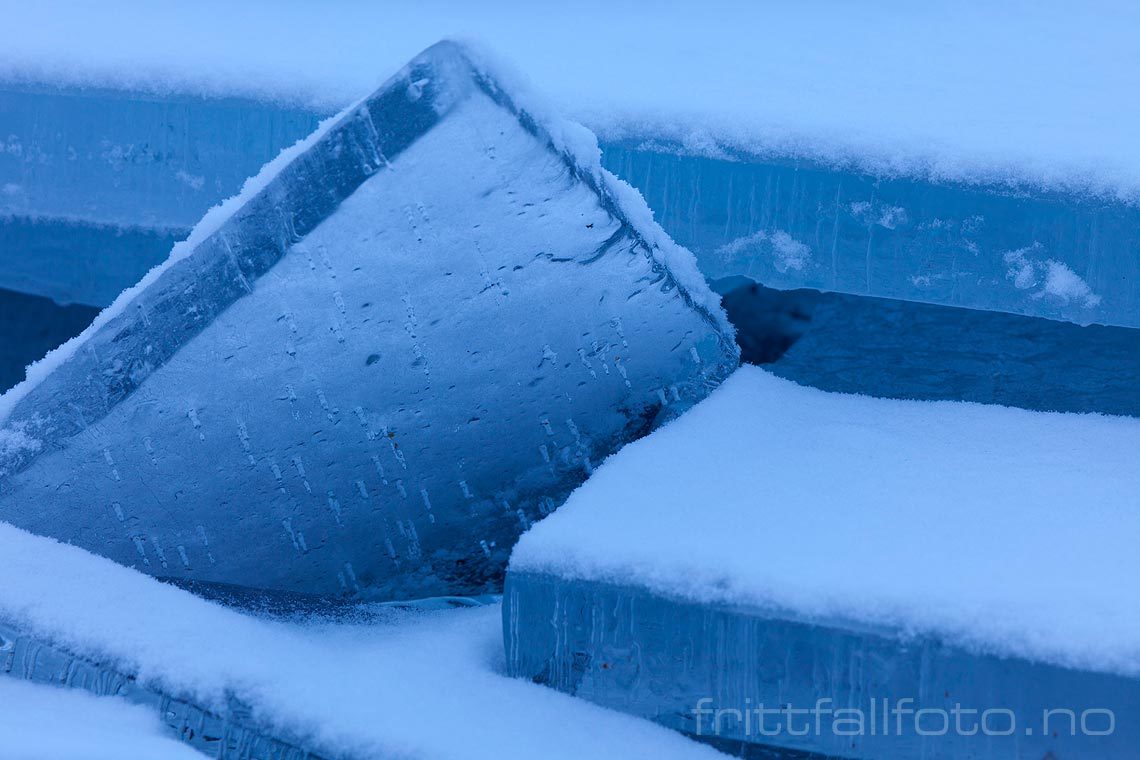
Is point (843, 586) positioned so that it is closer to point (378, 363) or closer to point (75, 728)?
point (378, 363)

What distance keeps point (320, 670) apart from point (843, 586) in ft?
2.05

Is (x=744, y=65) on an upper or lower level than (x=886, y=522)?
upper

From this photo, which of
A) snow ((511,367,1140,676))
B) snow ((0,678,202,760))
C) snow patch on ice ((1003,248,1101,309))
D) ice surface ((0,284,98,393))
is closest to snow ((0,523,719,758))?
snow ((0,678,202,760))

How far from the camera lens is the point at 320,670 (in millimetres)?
1177

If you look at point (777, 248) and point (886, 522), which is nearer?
point (886, 522)

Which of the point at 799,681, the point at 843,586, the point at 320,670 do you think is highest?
the point at 843,586

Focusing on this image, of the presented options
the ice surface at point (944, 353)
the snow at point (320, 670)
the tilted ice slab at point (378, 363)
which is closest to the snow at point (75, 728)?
the snow at point (320, 670)

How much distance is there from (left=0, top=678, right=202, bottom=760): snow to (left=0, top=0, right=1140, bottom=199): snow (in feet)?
2.79

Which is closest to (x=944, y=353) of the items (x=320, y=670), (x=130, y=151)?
(x=320, y=670)

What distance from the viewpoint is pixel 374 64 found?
181 cm

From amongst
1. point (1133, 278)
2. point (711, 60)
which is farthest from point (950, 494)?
point (711, 60)

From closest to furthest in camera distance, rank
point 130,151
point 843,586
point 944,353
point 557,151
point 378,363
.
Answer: point 843,586 → point 557,151 → point 378,363 → point 944,353 → point 130,151

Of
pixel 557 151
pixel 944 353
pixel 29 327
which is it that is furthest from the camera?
pixel 29 327

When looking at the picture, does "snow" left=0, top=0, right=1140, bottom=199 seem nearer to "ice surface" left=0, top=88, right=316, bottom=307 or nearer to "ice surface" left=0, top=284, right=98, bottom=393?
"ice surface" left=0, top=88, right=316, bottom=307
